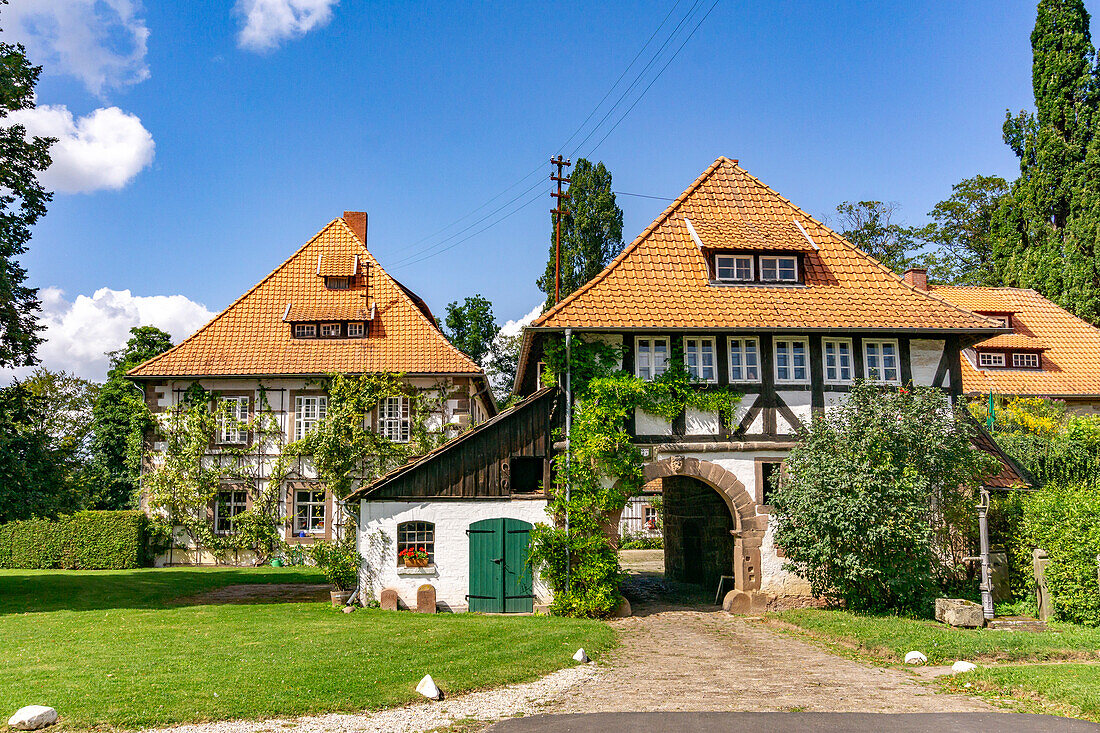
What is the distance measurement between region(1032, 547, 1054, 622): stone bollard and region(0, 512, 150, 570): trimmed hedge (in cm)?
2380

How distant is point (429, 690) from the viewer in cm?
962

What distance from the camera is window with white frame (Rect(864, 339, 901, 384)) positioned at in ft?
57.7

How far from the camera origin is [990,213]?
143 feet

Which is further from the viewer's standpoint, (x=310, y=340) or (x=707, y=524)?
(x=310, y=340)

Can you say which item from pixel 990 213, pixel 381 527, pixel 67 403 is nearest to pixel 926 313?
pixel 381 527

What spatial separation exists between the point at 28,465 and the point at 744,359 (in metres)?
15.2

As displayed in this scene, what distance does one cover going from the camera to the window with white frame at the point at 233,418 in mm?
26062

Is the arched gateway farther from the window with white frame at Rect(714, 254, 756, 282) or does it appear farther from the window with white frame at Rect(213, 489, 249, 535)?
the window with white frame at Rect(213, 489, 249, 535)

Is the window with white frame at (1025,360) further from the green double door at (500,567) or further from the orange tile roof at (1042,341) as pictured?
the green double door at (500,567)

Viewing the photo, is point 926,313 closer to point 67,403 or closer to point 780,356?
point 780,356

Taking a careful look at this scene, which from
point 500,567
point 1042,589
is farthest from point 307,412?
point 1042,589

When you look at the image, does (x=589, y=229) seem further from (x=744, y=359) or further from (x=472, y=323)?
(x=744, y=359)

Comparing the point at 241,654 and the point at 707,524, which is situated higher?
the point at 707,524

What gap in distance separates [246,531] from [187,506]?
2.07 metres
